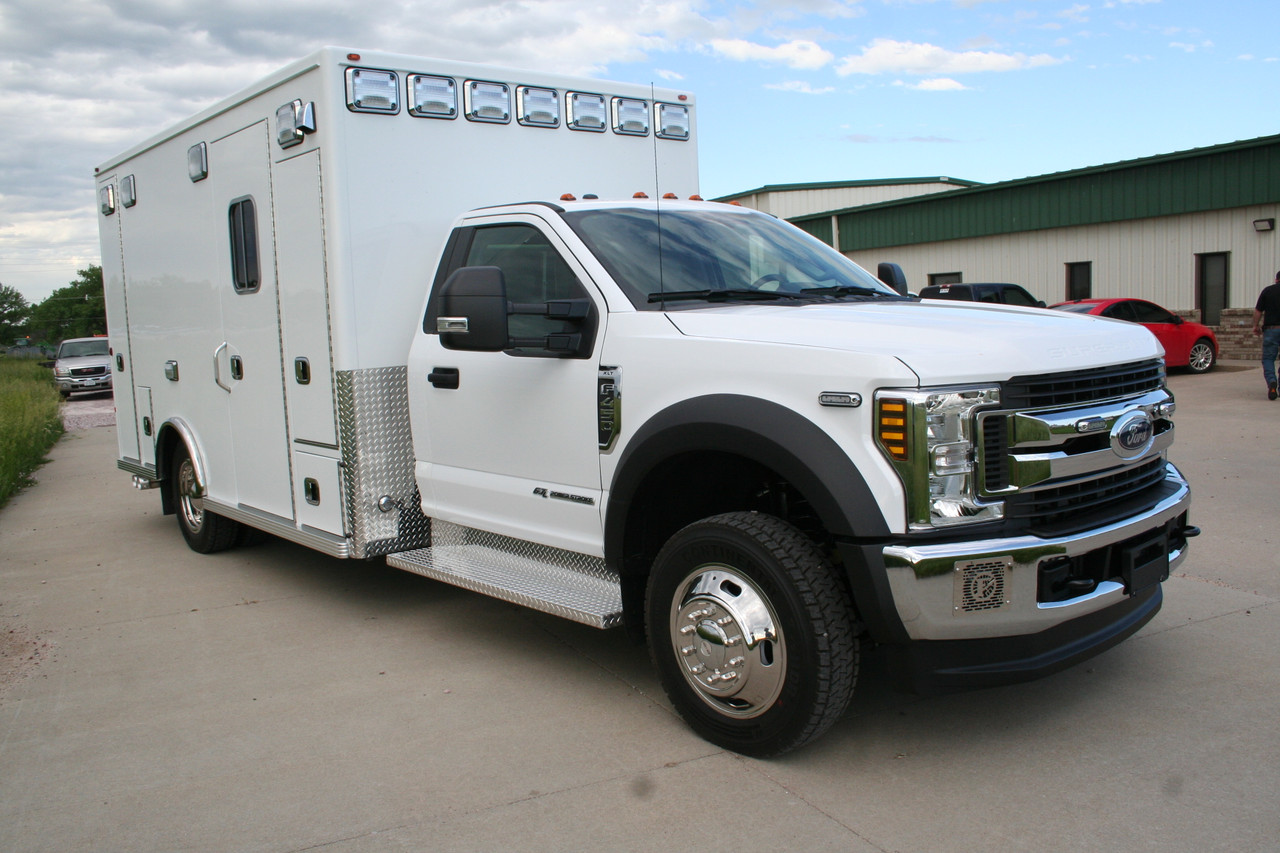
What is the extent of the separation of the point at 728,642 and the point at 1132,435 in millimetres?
1532

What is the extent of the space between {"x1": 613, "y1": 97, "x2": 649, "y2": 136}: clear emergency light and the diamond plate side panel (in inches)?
78.7

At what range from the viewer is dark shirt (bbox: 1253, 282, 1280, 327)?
13148 millimetres

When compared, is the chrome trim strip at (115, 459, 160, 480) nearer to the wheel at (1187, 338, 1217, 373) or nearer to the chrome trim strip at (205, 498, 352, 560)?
the chrome trim strip at (205, 498, 352, 560)

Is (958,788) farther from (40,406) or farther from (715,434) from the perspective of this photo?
(40,406)

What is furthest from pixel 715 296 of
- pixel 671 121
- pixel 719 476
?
pixel 671 121

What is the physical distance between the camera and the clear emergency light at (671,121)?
20.7ft

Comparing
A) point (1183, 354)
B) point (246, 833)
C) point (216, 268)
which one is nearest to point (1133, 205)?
point (1183, 354)

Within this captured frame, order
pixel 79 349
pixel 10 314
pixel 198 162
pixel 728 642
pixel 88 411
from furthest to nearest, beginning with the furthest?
pixel 10 314
pixel 79 349
pixel 88 411
pixel 198 162
pixel 728 642

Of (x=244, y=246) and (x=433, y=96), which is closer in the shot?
(x=433, y=96)

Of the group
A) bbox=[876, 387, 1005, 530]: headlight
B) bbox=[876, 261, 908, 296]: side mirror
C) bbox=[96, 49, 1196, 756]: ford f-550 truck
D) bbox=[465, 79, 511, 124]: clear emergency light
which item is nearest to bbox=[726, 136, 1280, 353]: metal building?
bbox=[876, 261, 908, 296]: side mirror

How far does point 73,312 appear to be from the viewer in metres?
109

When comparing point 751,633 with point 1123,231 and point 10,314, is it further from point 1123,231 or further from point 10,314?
point 10,314

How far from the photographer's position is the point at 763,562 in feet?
11.2

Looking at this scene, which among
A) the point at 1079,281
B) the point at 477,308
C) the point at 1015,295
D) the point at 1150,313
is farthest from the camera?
the point at 1079,281
